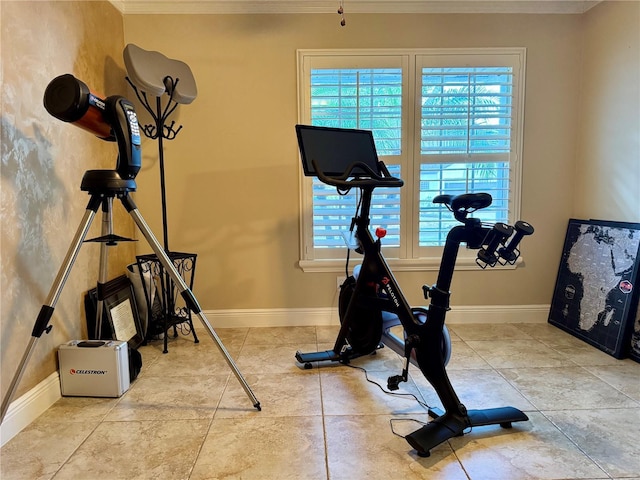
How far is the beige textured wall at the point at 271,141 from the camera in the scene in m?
2.83

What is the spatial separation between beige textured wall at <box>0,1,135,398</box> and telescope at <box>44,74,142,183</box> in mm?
304

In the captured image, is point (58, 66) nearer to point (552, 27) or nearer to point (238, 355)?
point (238, 355)

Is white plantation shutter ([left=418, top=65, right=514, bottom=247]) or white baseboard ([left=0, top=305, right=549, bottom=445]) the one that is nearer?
white plantation shutter ([left=418, top=65, right=514, bottom=247])

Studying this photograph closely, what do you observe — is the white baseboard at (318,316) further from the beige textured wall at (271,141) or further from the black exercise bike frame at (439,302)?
the black exercise bike frame at (439,302)

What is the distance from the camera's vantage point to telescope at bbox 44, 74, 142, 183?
5.12 feet

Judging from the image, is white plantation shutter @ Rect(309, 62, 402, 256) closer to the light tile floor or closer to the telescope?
the light tile floor

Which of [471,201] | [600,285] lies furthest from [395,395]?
[600,285]

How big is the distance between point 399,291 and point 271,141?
157 centimetres

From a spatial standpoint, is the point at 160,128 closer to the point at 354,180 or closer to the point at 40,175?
the point at 40,175

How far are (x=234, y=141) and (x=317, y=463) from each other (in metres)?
2.20

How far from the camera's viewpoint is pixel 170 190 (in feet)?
9.57

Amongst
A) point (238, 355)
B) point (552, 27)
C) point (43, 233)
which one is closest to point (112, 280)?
point (43, 233)

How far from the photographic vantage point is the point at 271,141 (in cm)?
290

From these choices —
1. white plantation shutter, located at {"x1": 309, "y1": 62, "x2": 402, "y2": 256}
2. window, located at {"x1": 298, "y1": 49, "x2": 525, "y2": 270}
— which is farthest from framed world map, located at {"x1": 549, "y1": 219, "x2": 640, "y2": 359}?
white plantation shutter, located at {"x1": 309, "y1": 62, "x2": 402, "y2": 256}
